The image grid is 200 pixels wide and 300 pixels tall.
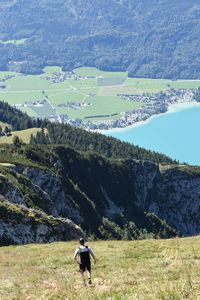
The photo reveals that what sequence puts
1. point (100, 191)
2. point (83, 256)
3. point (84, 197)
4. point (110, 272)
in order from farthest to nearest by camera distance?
point (100, 191)
point (84, 197)
point (110, 272)
point (83, 256)

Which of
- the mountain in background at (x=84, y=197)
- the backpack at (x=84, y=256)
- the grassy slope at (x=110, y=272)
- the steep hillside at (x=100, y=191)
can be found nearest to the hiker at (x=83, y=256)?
the backpack at (x=84, y=256)

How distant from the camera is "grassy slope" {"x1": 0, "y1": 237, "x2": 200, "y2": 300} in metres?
21.9

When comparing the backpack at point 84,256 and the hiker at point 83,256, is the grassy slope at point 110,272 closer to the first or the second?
the hiker at point 83,256

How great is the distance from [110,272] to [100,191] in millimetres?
131462

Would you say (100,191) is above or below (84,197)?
below

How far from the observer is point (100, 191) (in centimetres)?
16325

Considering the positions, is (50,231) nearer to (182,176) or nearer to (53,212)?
(53,212)

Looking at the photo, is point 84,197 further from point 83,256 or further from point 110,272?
point 83,256

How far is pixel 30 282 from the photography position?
30.7 m

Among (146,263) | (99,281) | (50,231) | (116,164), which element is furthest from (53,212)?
(116,164)

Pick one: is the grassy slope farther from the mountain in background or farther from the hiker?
the mountain in background

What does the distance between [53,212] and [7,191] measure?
17.0 meters

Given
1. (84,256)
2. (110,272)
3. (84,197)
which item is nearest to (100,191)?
(84,197)

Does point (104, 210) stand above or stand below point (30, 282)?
below
